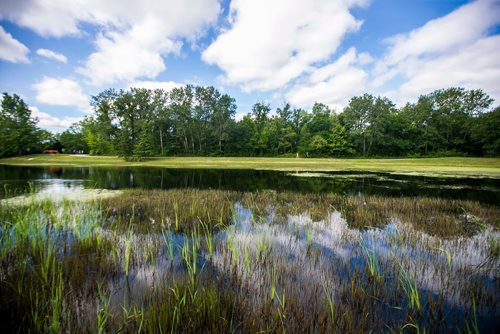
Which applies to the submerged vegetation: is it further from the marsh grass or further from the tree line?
the tree line

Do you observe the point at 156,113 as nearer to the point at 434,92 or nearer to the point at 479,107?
the point at 434,92

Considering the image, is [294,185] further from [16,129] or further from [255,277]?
[16,129]

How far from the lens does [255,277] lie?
4.12 m

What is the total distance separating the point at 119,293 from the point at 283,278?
2.79 metres

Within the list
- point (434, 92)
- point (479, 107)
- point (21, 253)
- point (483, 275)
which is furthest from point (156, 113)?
point (479, 107)

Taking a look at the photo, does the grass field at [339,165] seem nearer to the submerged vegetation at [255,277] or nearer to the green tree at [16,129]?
the green tree at [16,129]

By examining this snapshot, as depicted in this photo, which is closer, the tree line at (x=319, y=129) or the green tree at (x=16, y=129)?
the green tree at (x=16, y=129)

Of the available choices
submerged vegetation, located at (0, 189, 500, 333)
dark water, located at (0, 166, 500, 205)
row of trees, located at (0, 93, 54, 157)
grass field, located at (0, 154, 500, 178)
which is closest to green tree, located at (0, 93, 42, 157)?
row of trees, located at (0, 93, 54, 157)

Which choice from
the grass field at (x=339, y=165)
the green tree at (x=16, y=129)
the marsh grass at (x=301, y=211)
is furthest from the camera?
the green tree at (x=16, y=129)

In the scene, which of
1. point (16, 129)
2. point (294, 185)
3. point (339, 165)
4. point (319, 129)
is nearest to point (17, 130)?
point (16, 129)

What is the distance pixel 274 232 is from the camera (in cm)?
661

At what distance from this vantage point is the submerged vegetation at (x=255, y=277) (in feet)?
9.81

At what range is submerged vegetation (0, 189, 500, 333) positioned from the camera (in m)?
2.99

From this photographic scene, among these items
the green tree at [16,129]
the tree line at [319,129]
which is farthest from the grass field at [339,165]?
the tree line at [319,129]
